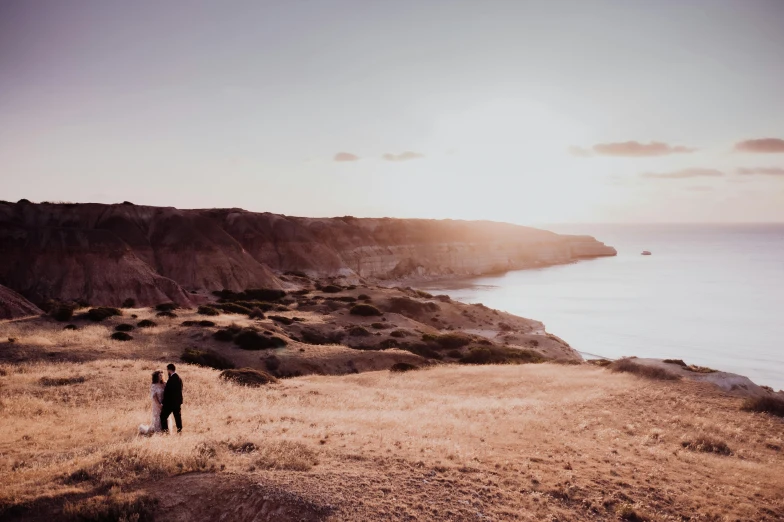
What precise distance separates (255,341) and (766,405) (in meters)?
29.1

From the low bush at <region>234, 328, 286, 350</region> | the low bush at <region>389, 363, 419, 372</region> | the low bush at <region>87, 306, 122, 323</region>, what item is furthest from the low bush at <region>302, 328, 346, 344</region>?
the low bush at <region>87, 306, 122, 323</region>

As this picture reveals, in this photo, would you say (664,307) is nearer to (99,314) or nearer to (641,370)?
(641,370)

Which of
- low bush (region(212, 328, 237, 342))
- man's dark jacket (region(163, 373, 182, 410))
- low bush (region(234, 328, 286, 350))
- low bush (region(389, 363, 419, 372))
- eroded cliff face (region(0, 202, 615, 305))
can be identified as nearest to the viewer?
man's dark jacket (region(163, 373, 182, 410))

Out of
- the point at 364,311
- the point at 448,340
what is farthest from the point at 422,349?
the point at 364,311

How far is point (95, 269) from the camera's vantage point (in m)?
63.6

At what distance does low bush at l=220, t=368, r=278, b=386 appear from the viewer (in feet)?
76.2

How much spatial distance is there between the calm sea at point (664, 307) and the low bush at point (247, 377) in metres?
41.7

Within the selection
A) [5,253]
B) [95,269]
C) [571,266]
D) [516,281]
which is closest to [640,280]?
[516,281]

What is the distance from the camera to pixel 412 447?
11836 millimetres

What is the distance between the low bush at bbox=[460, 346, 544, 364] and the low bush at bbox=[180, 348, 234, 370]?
17562 millimetres

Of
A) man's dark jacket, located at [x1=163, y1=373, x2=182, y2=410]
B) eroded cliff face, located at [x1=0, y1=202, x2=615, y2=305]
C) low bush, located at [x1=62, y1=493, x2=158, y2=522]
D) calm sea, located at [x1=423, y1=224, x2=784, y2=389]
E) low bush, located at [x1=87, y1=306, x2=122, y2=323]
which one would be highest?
eroded cliff face, located at [x1=0, y1=202, x2=615, y2=305]

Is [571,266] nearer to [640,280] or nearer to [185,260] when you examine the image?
[640,280]

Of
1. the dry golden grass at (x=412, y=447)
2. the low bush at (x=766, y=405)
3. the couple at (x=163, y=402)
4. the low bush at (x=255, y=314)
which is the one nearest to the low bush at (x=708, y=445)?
the dry golden grass at (x=412, y=447)

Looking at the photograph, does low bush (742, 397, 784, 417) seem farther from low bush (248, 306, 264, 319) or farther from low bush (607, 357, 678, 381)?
low bush (248, 306, 264, 319)
